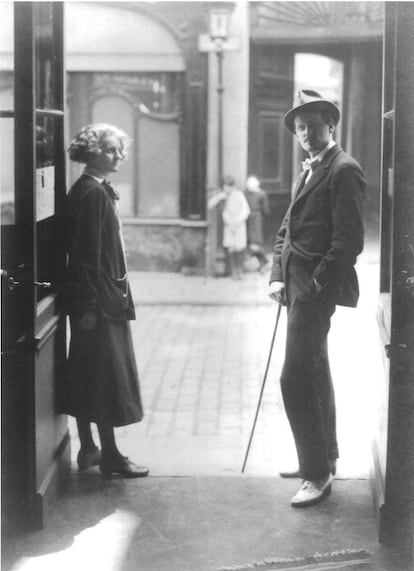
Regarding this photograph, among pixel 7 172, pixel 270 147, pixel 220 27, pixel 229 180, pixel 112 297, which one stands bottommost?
pixel 112 297

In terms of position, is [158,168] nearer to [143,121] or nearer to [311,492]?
[143,121]

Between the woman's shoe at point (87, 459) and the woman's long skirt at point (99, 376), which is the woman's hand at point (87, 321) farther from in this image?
the woman's shoe at point (87, 459)

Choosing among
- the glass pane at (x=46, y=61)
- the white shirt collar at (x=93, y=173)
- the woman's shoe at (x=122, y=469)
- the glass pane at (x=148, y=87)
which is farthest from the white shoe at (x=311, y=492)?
the glass pane at (x=148, y=87)

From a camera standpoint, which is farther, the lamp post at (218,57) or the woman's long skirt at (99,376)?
the lamp post at (218,57)

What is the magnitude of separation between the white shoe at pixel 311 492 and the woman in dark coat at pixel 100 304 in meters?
0.87

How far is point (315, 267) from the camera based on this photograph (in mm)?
4465

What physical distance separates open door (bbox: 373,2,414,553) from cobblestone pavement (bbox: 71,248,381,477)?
839 mm

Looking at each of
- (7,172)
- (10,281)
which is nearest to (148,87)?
(7,172)

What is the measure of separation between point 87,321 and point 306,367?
1101 millimetres

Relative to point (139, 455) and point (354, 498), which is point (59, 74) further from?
point (354, 498)

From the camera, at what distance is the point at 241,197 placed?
46.2 ft

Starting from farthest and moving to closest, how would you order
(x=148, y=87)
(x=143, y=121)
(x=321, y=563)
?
(x=143, y=121), (x=148, y=87), (x=321, y=563)

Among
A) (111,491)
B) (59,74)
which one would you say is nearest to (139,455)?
(111,491)

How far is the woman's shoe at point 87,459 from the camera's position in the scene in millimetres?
5086
